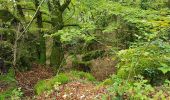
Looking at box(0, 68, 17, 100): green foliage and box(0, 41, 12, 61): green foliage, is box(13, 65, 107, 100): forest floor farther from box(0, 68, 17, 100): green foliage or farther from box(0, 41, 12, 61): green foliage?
box(0, 41, 12, 61): green foliage

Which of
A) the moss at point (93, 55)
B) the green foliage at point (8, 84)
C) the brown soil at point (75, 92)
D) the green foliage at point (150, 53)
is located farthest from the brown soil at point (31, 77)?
the green foliage at point (150, 53)

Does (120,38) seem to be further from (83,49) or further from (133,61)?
(133,61)

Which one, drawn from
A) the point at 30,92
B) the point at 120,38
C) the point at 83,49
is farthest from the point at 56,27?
the point at 30,92

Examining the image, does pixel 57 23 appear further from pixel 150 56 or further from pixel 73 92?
pixel 150 56

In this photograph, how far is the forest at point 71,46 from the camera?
30.6ft

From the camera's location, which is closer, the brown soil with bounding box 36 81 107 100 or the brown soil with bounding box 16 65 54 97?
the brown soil with bounding box 36 81 107 100

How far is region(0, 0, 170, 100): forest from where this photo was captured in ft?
30.6

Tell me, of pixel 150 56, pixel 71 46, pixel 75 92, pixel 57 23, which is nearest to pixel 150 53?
pixel 150 56

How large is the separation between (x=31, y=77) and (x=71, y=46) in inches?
131

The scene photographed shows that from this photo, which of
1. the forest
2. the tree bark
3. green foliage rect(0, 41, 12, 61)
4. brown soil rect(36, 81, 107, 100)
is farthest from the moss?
brown soil rect(36, 81, 107, 100)

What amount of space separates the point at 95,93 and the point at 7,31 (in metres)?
6.60

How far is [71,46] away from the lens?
1670 cm

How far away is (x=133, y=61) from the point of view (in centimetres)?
718

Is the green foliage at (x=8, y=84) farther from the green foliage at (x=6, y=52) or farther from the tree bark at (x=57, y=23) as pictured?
the tree bark at (x=57, y=23)
